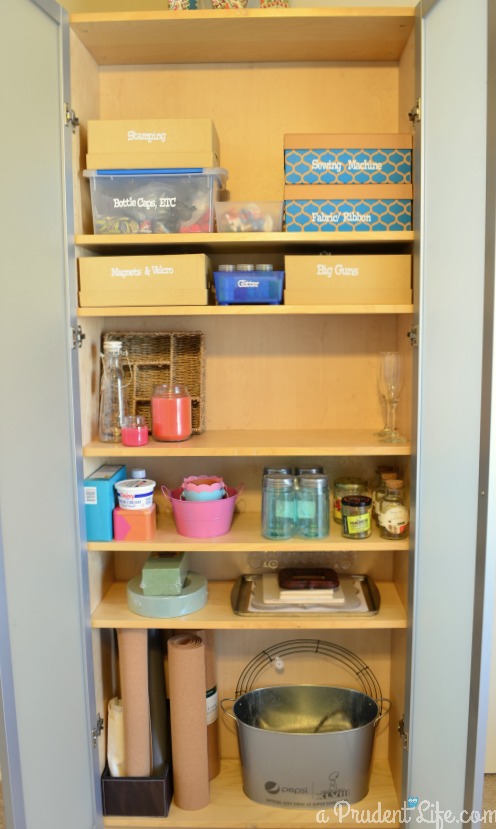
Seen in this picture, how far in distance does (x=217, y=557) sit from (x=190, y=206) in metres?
1.06

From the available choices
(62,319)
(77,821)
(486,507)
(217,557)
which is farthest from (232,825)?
(62,319)

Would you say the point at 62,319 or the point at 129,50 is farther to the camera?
the point at 129,50

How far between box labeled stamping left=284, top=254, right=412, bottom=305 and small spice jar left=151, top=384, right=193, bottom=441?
40 centimetres

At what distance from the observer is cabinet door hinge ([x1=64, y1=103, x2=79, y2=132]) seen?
1771 mm

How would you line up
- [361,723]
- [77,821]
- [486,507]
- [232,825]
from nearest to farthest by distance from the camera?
1. [486,507]
2. [77,821]
3. [232,825]
4. [361,723]

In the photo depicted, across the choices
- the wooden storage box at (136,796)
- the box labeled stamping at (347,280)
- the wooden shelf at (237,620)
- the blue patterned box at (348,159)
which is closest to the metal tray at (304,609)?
the wooden shelf at (237,620)

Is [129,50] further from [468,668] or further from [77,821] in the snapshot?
[77,821]

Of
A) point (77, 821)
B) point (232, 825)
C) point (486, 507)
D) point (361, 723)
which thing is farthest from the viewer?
point (361, 723)

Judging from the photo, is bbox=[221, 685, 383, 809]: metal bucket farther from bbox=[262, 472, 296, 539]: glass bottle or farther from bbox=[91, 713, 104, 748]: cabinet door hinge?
bbox=[262, 472, 296, 539]: glass bottle

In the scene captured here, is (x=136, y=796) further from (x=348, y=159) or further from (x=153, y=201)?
(x=348, y=159)

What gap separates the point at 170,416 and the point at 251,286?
16.3 inches

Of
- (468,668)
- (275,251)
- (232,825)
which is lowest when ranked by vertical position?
(232,825)

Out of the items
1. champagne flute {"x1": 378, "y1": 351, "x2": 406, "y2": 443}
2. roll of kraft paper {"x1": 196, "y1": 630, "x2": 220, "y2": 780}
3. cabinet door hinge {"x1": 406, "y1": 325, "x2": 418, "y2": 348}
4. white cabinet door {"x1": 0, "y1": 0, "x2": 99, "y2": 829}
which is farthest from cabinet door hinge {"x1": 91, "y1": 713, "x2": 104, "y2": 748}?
cabinet door hinge {"x1": 406, "y1": 325, "x2": 418, "y2": 348}

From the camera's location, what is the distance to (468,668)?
Result: 5.84 feet
